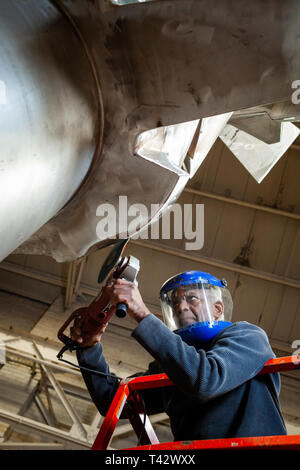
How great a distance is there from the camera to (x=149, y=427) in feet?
7.77

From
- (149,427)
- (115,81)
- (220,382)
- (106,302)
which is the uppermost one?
(115,81)

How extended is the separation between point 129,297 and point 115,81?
0.90m

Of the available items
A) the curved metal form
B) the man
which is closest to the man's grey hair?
the man

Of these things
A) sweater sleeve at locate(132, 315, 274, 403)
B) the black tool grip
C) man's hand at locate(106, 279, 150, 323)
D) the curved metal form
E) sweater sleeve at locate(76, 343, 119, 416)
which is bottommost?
sweater sleeve at locate(76, 343, 119, 416)

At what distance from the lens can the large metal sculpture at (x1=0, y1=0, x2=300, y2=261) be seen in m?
0.98

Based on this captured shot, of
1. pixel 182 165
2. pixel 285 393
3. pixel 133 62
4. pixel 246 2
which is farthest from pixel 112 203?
pixel 285 393

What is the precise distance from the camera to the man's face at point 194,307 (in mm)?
2359

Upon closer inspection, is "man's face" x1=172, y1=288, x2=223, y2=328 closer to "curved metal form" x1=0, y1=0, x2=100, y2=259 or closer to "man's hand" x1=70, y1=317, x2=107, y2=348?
"man's hand" x1=70, y1=317, x2=107, y2=348

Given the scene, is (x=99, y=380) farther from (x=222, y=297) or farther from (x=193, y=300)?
(x=222, y=297)

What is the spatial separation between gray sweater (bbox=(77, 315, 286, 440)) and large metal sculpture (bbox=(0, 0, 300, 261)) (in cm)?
68

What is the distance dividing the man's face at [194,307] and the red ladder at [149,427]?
1.16ft

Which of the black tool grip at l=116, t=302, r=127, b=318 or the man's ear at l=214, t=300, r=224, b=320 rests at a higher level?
the black tool grip at l=116, t=302, r=127, b=318

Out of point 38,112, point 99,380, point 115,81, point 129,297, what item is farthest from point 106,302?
point 38,112

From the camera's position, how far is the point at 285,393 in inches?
323
